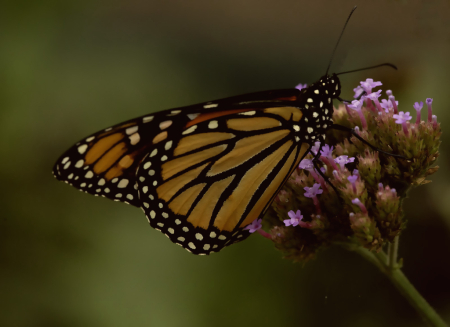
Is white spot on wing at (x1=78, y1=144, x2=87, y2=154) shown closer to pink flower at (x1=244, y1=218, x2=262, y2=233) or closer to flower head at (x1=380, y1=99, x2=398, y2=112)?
pink flower at (x1=244, y1=218, x2=262, y2=233)

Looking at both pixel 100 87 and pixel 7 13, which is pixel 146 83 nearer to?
pixel 100 87

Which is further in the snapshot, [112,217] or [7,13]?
[7,13]

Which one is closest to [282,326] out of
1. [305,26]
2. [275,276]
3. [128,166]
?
[275,276]

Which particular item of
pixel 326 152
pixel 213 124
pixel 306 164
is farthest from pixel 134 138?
pixel 326 152

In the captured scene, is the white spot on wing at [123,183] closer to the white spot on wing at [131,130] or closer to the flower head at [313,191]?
the white spot on wing at [131,130]

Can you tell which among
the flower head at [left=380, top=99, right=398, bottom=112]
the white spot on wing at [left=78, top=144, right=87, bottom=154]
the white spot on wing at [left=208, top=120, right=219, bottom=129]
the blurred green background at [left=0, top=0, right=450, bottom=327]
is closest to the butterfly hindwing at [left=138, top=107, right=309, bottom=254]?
the white spot on wing at [left=208, top=120, right=219, bottom=129]

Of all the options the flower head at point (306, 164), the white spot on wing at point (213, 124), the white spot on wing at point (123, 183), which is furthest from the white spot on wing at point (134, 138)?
the flower head at point (306, 164)

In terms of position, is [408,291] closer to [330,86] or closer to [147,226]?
[330,86]
